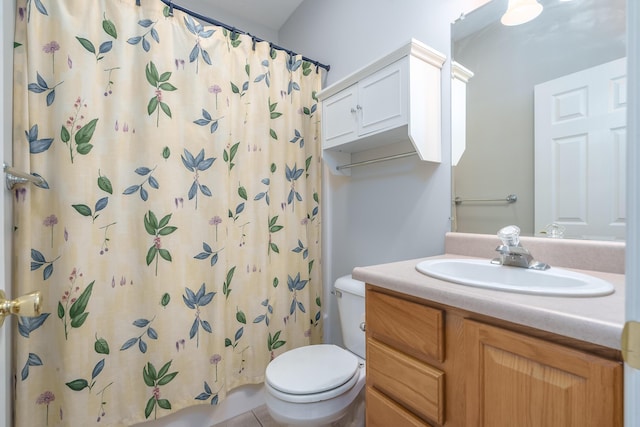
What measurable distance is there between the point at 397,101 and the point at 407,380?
1.04 meters

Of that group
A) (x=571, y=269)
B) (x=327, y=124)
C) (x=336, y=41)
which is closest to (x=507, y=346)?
(x=571, y=269)

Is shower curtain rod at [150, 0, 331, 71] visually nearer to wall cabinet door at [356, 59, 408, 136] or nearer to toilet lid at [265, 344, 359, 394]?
wall cabinet door at [356, 59, 408, 136]

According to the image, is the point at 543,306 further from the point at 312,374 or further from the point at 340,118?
the point at 340,118

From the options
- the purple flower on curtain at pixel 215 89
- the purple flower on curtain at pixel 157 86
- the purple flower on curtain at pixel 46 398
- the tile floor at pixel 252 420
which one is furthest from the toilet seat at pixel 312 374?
the purple flower on curtain at pixel 215 89

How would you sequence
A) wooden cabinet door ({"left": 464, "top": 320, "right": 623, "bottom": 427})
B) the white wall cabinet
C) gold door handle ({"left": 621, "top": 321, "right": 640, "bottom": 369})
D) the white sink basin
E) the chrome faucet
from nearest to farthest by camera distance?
gold door handle ({"left": 621, "top": 321, "right": 640, "bottom": 369}) → wooden cabinet door ({"left": 464, "top": 320, "right": 623, "bottom": 427}) → the white sink basin → the chrome faucet → the white wall cabinet

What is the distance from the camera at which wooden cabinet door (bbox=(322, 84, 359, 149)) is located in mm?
1392

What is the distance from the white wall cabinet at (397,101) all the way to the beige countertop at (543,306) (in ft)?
2.16

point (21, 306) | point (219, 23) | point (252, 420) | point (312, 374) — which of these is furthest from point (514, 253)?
point (219, 23)

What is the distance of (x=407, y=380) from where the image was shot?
0.78 metres

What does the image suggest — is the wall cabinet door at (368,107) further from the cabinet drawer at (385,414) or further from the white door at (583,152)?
the cabinet drawer at (385,414)

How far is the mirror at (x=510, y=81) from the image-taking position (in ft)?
2.94

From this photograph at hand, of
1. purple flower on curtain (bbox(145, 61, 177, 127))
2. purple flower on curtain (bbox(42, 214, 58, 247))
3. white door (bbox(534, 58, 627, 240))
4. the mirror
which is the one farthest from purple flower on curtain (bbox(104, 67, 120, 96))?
white door (bbox(534, 58, 627, 240))

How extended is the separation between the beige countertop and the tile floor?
1281mm

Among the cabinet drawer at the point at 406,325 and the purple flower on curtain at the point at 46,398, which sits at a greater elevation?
the cabinet drawer at the point at 406,325
